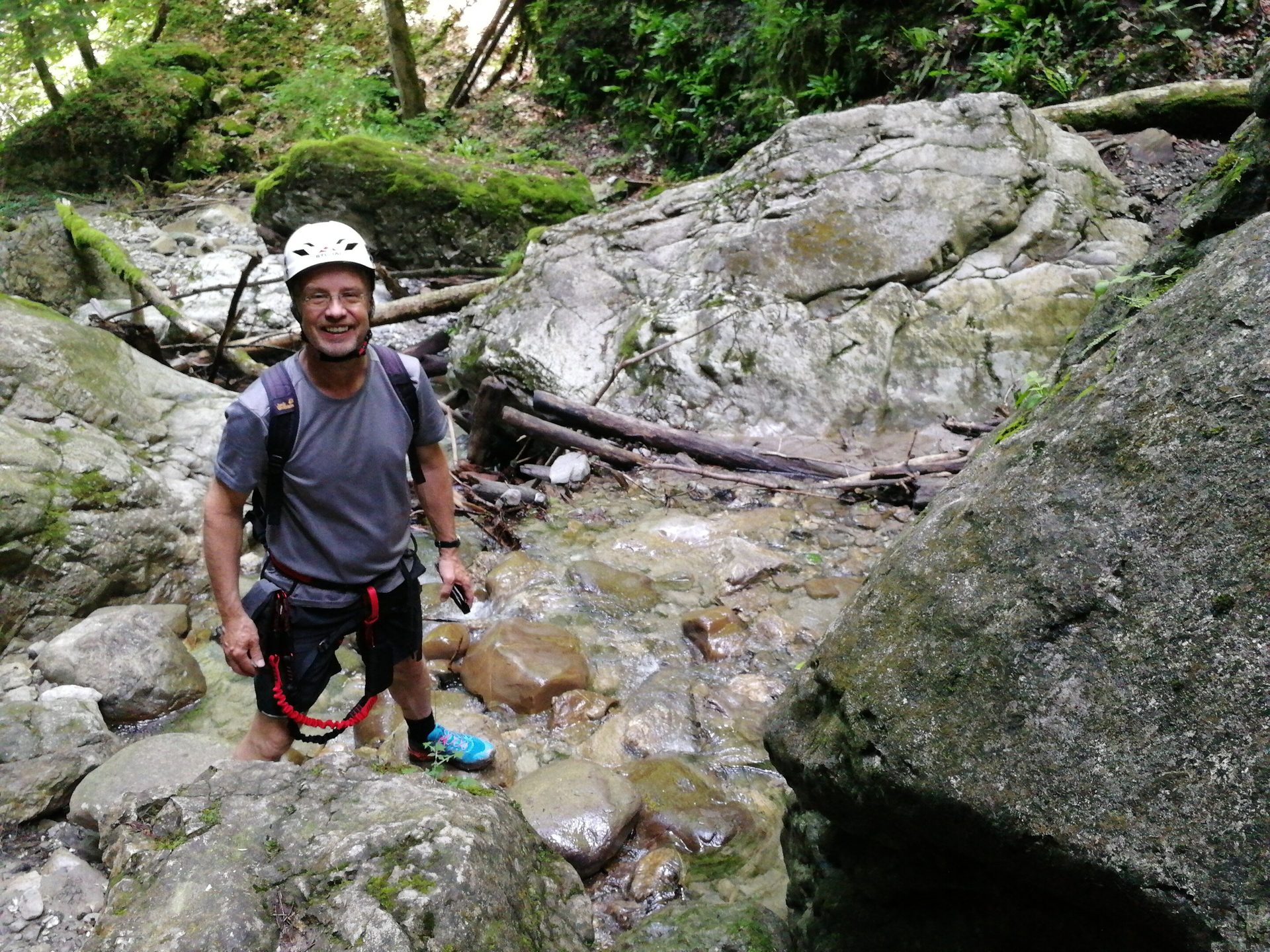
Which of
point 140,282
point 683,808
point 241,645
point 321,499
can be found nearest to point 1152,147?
point 683,808

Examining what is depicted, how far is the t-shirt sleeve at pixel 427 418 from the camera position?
2.91 meters

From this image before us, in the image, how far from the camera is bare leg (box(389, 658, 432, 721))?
3209mm

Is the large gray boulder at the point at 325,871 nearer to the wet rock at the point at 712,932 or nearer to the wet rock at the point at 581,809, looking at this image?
the wet rock at the point at 712,932

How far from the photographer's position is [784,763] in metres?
2.05

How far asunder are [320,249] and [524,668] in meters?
2.44

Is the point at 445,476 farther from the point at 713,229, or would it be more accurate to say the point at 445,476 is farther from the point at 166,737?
the point at 713,229

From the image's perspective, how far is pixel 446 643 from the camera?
177 inches

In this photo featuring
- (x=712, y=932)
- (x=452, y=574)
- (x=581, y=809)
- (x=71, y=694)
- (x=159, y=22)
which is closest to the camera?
(x=712, y=932)

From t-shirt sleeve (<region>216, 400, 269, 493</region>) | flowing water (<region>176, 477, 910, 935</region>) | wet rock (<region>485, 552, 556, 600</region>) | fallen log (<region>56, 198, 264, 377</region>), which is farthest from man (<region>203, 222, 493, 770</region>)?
fallen log (<region>56, 198, 264, 377</region>)

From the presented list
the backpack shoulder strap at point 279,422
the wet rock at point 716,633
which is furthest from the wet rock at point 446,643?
the backpack shoulder strap at point 279,422

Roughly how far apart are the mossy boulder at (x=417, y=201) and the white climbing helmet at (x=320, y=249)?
9222 millimetres

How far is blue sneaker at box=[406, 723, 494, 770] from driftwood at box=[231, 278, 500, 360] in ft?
22.9

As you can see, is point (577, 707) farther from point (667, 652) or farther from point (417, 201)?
point (417, 201)

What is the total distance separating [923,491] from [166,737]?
508cm
